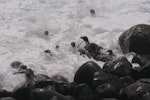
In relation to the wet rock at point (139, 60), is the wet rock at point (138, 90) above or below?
below

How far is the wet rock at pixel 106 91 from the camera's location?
642 cm

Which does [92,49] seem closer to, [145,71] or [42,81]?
[145,71]

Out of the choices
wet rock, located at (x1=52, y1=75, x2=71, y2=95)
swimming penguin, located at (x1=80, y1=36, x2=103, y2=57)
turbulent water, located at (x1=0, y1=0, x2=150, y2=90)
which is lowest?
wet rock, located at (x1=52, y1=75, x2=71, y2=95)

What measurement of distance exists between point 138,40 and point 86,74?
78.1 inches

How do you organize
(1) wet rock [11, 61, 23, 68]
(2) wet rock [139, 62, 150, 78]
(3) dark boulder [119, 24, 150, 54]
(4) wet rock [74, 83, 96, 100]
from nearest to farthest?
(4) wet rock [74, 83, 96, 100] → (2) wet rock [139, 62, 150, 78] → (1) wet rock [11, 61, 23, 68] → (3) dark boulder [119, 24, 150, 54]

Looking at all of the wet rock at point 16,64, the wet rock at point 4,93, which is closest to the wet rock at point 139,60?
the wet rock at point 16,64

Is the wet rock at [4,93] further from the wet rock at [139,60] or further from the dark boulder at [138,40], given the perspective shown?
the dark boulder at [138,40]

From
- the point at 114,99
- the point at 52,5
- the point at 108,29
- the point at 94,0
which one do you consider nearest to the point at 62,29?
the point at 108,29

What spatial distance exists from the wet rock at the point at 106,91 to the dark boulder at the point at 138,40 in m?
2.09

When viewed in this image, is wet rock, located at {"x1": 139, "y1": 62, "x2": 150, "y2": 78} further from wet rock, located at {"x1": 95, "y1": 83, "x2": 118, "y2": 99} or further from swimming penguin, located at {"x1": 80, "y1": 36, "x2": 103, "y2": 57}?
swimming penguin, located at {"x1": 80, "y1": 36, "x2": 103, "y2": 57}

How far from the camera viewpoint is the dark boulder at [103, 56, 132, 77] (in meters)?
7.13

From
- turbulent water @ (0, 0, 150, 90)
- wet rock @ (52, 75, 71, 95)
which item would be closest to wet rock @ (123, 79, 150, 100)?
wet rock @ (52, 75, 71, 95)

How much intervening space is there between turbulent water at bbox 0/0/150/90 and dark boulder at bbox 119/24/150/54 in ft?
1.20

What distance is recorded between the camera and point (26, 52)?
829cm
